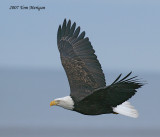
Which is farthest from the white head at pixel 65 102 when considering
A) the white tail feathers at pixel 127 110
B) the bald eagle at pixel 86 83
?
the white tail feathers at pixel 127 110

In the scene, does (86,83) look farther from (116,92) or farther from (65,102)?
(116,92)

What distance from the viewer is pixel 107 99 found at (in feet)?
25.1

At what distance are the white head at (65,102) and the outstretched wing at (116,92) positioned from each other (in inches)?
18.7

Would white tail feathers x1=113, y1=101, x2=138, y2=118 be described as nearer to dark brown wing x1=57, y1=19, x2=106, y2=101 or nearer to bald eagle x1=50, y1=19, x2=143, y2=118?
bald eagle x1=50, y1=19, x2=143, y2=118

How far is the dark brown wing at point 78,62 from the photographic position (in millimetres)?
8727

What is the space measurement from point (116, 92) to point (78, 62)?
2141 mm

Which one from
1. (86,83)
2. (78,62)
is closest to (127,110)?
(86,83)

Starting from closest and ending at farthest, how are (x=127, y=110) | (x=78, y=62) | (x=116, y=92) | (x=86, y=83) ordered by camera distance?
(x=116, y=92), (x=127, y=110), (x=86, y=83), (x=78, y=62)

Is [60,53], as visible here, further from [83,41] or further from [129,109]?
[129,109]

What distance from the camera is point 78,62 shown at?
30.4 ft

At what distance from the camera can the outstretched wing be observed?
23.0ft

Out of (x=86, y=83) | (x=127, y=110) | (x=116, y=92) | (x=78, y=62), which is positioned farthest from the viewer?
(x=78, y=62)

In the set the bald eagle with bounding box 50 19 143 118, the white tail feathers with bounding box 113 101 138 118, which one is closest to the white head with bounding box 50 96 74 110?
the bald eagle with bounding box 50 19 143 118

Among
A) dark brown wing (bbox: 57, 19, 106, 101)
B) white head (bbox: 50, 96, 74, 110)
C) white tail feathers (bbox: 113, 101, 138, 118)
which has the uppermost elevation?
dark brown wing (bbox: 57, 19, 106, 101)
